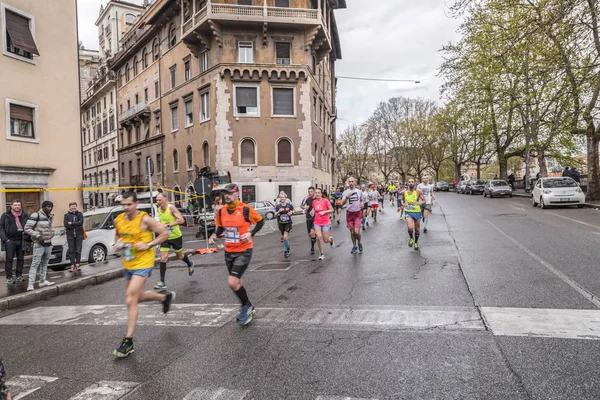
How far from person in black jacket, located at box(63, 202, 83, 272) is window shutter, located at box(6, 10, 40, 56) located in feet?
31.8

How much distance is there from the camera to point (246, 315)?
5332 mm

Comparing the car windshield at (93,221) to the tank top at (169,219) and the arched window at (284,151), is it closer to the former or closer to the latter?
the tank top at (169,219)

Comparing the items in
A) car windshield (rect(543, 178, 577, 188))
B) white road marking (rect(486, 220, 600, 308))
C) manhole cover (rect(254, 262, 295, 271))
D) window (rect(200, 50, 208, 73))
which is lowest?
manhole cover (rect(254, 262, 295, 271))

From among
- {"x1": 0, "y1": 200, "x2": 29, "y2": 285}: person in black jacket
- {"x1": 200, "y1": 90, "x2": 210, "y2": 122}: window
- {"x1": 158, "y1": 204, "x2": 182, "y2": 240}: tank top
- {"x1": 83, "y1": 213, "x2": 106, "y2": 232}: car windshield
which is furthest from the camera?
{"x1": 200, "y1": 90, "x2": 210, "y2": 122}: window

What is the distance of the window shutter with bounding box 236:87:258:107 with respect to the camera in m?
30.9

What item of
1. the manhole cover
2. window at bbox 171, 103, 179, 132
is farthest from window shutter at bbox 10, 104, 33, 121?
window at bbox 171, 103, 179, 132

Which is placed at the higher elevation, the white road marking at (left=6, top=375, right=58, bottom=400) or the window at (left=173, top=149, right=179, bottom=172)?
the window at (left=173, top=149, right=179, bottom=172)

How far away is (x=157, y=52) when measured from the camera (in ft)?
130

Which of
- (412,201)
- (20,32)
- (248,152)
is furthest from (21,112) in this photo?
(248,152)

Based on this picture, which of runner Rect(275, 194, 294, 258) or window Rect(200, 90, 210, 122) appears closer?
runner Rect(275, 194, 294, 258)

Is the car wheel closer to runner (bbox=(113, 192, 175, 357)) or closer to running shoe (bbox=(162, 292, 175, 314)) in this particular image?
running shoe (bbox=(162, 292, 175, 314))

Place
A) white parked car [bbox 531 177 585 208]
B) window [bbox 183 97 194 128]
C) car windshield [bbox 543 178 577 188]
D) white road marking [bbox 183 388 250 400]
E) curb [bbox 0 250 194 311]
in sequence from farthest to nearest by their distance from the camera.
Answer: window [bbox 183 97 194 128], car windshield [bbox 543 178 577 188], white parked car [bbox 531 177 585 208], curb [bbox 0 250 194 311], white road marking [bbox 183 388 250 400]

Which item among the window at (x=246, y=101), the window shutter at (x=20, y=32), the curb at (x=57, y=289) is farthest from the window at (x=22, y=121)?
the window at (x=246, y=101)

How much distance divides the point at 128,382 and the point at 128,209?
2080 millimetres
